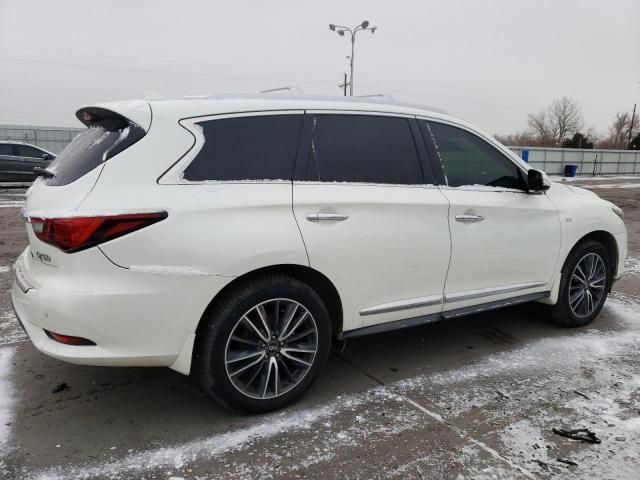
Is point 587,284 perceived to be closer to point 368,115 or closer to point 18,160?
point 368,115

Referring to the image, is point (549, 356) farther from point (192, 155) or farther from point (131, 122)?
point (131, 122)

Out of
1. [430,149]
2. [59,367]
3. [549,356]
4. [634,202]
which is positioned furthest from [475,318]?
[634,202]

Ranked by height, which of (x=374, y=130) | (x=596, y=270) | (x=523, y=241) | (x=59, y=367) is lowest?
(x=59, y=367)

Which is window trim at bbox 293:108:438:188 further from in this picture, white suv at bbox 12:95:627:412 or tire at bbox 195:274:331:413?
tire at bbox 195:274:331:413

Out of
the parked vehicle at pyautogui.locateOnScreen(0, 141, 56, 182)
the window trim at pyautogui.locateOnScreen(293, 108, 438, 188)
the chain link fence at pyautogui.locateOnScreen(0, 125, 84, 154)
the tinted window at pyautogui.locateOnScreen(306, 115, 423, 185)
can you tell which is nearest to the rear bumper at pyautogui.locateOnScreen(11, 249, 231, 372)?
the window trim at pyautogui.locateOnScreen(293, 108, 438, 188)

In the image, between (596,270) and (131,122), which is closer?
(131,122)

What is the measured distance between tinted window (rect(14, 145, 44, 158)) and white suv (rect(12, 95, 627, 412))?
53.6ft

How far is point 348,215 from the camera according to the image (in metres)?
3.08

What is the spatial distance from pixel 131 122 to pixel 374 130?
1.52 meters

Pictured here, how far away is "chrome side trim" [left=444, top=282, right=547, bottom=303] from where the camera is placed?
3.66 metres

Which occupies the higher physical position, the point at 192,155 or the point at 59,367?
the point at 192,155

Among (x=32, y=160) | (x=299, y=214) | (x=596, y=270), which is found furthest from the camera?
(x=32, y=160)

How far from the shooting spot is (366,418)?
3012mm

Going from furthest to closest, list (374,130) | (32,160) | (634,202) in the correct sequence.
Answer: (32,160), (634,202), (374,130)
